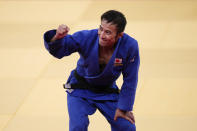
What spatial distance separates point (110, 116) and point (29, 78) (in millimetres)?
2802

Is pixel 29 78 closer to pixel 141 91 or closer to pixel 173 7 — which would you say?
pixel 141 91

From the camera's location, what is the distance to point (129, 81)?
13.9 ft

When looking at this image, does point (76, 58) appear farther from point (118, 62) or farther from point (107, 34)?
point (107, 34)

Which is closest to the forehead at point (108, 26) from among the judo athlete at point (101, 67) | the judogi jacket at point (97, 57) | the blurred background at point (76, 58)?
the judo athlete at point (101, 67)

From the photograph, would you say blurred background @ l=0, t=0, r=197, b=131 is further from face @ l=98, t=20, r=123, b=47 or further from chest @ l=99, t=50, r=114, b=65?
face @ l=98, t=20, r=123, b=47

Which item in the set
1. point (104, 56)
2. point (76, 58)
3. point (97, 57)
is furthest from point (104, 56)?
point (76, 58)

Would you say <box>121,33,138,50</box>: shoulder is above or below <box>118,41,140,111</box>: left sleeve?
above

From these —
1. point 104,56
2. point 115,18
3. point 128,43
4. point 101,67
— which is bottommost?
point 101,67

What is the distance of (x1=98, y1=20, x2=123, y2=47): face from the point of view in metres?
3.88

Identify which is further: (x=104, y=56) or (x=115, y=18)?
(x=104, y=56)

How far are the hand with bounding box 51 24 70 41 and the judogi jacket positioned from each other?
41 millimetres

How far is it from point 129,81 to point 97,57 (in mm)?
420

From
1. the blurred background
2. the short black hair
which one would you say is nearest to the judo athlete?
the short black hair

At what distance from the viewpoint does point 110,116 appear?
434 cm
